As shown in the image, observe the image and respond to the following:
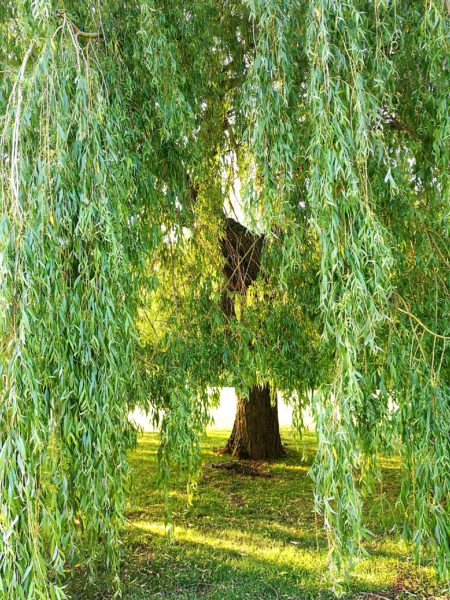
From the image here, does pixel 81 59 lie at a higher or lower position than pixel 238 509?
higher

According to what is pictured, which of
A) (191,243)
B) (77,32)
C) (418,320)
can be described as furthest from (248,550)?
(77,32)

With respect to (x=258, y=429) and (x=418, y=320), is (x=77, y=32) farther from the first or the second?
(x=258, y=429)

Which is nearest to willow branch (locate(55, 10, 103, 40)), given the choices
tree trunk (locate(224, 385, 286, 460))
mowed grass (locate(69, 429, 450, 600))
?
mowed grass (locate(69, 429, 450, 600))

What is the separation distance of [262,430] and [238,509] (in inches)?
68.4

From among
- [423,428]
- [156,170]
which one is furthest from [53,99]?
[423,428]

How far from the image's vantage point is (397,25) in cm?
287

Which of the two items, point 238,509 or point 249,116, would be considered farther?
point 238,509

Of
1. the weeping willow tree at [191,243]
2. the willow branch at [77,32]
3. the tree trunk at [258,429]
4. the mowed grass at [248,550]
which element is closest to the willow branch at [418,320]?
the weeping willow tree at [191,243]

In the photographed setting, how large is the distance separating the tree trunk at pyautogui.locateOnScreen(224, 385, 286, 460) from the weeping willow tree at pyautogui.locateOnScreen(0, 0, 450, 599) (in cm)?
372

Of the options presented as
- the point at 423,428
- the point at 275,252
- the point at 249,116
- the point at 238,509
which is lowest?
the point at 238,509

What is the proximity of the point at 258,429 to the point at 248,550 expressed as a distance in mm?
2740

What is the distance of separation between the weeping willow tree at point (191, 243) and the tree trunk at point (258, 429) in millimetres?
3717

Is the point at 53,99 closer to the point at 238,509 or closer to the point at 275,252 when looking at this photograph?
the point at 275,252

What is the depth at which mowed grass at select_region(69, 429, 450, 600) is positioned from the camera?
12.5ft
